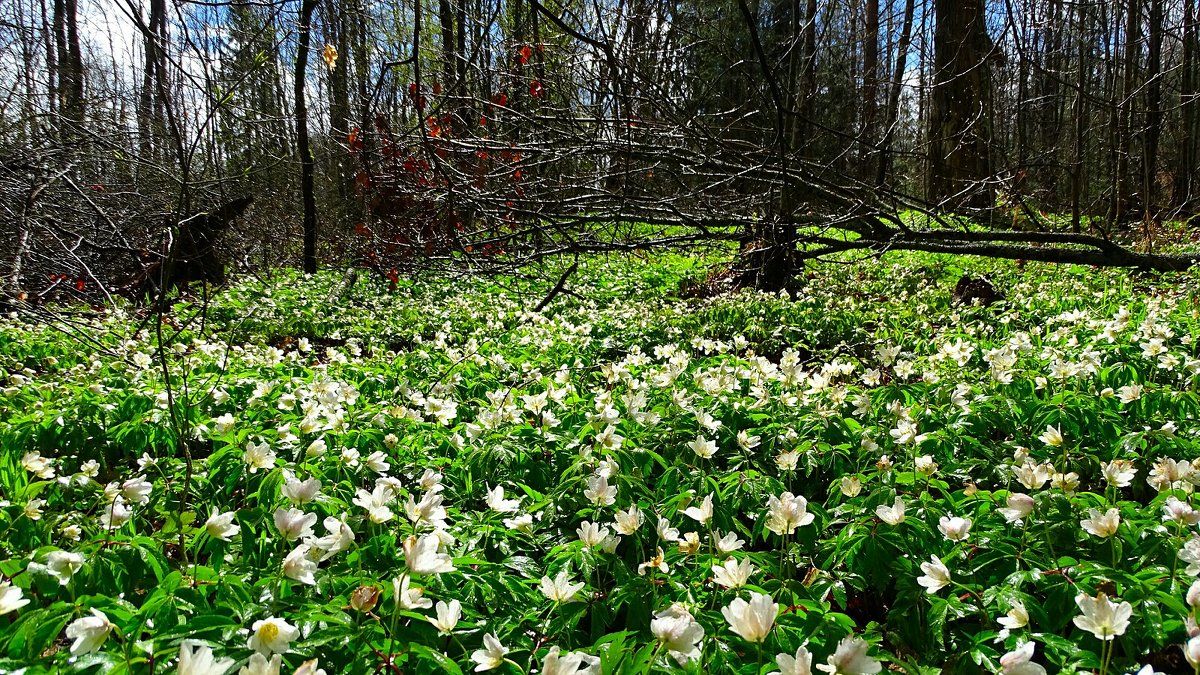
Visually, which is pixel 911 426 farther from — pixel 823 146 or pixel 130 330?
pixel 823 146

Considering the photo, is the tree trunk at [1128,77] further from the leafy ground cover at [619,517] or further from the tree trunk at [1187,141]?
the leafy ground cover at [619,517]

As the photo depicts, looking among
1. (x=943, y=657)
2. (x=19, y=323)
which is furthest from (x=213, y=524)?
(x=19, y=323)

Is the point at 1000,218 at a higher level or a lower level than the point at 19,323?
higher

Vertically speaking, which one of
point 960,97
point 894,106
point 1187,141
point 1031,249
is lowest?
point 1031,249

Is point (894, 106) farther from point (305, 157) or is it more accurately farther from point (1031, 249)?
point (305, 157)

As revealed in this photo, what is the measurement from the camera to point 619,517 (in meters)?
1.73

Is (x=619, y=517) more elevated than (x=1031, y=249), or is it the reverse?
(x=1031, y=249)

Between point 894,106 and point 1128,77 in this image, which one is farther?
point 1128,77

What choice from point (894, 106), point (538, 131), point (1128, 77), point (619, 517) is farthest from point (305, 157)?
point (1128, 77)

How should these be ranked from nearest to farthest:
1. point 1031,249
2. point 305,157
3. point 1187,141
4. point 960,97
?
point 1031,249 → point 305,157 → point 960,97 → point 1187,141

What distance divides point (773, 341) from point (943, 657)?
14.2 feet

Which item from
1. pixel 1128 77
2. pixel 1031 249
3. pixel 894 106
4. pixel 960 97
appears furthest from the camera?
pixel 960 97

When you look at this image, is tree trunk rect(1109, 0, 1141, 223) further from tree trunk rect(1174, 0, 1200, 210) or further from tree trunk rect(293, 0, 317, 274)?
tree trunk rect(293, 0, 317, 274)

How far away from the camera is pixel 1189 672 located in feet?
5.37
